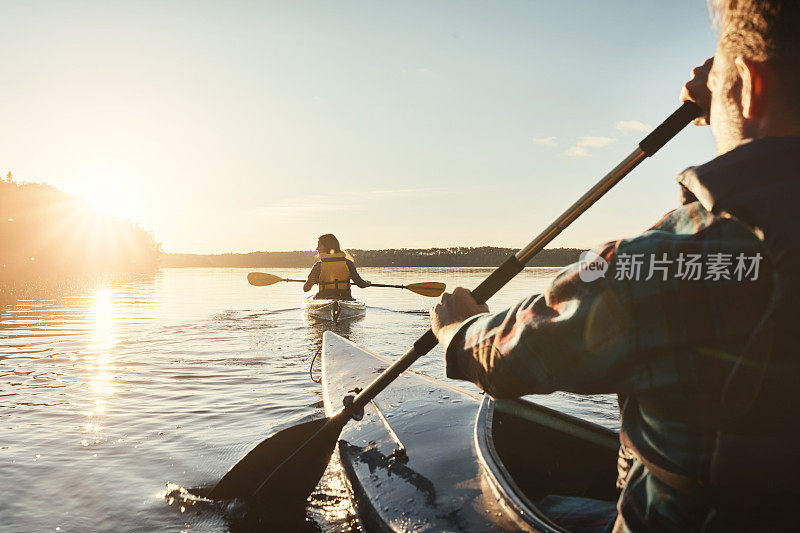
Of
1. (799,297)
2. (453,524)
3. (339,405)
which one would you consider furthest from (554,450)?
(799,297)

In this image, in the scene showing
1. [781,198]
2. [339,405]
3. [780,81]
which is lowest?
[339,405]

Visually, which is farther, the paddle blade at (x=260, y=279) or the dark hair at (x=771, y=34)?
the paddle blade at (x=260, y=279)

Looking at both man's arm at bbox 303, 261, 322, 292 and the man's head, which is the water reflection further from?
the man's head

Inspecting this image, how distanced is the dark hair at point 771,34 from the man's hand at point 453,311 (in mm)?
993

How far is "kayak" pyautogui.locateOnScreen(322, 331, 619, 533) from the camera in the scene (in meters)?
2.35

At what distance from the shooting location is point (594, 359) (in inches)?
48.2

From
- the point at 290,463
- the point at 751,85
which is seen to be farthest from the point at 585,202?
the point at 290,463

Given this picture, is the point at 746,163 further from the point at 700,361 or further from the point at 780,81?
the point at 700,361

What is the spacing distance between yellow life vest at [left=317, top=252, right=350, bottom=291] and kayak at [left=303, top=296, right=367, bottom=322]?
416 mm

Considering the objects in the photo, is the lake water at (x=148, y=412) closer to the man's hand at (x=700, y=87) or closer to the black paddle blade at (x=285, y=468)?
the black paddle blade at (x=285, y=468)

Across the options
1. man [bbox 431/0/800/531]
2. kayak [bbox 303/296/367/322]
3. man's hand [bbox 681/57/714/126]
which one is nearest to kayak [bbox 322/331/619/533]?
man [bbox 431/0/800/531]

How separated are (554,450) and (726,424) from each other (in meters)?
2.46

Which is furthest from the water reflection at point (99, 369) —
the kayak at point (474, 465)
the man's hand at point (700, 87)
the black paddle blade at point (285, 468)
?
the man's hand at point (700, 87)

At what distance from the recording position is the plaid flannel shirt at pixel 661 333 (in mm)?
1100
